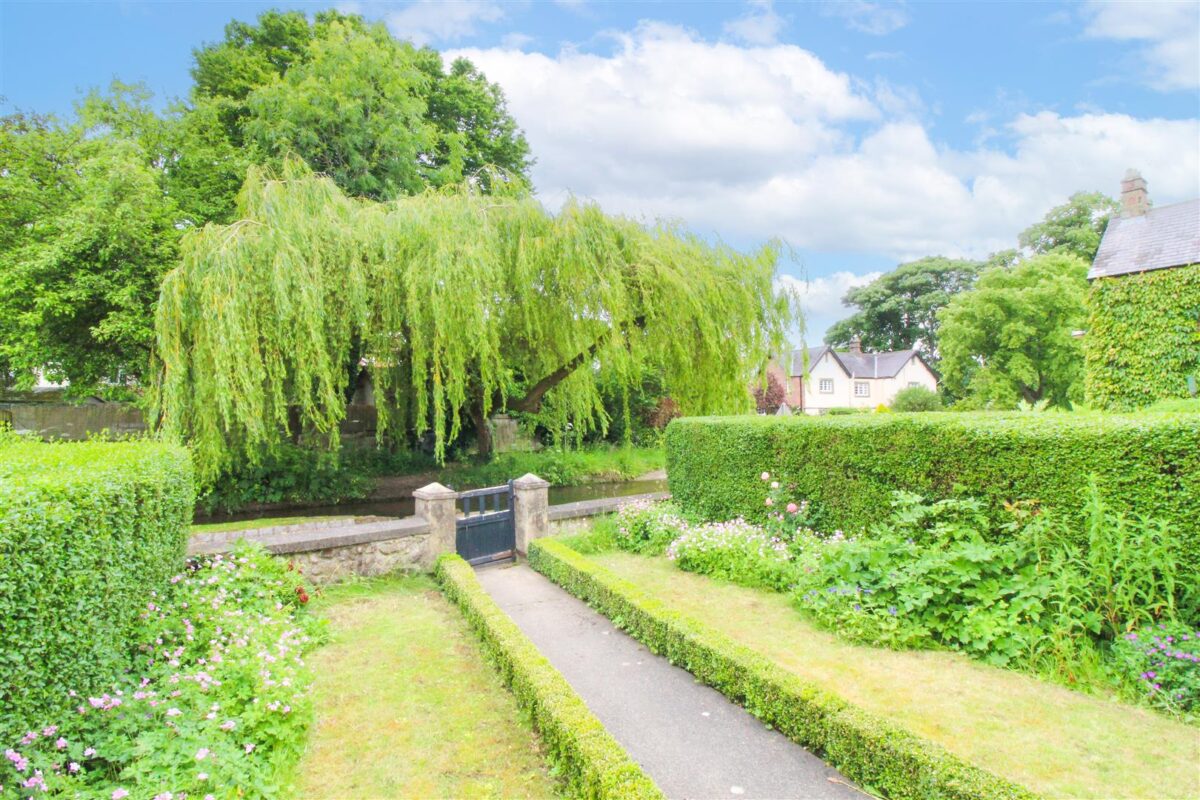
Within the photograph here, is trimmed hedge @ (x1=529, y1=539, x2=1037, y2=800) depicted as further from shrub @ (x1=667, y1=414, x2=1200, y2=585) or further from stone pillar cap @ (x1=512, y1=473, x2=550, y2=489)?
stone pillar cap @ (x1=512, y1=473, x2=550, y2=489)

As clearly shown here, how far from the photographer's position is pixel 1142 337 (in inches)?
503

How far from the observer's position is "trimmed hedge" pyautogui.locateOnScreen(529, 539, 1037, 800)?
2758mm

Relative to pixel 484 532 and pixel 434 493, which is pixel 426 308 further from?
pixel 484 532

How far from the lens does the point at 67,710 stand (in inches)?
116

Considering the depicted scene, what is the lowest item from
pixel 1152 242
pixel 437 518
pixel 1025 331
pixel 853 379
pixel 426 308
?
pixel 437 518

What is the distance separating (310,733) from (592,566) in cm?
347

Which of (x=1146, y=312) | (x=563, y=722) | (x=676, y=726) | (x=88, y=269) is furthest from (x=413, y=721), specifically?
(x=1146, y=312)

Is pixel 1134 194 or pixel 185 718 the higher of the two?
pixel 1134 194

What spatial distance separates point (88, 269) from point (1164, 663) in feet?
54.2

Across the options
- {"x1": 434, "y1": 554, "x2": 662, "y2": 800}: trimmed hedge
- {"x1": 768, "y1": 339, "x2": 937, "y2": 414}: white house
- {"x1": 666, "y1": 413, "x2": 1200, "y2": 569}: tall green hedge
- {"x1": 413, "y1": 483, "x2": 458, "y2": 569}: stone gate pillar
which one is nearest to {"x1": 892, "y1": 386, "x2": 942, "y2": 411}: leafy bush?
{"x1": 768, "y1": 339, "x2": 937, "y2": 414}: white house

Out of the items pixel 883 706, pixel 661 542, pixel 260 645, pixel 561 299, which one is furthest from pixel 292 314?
pixel 883 706

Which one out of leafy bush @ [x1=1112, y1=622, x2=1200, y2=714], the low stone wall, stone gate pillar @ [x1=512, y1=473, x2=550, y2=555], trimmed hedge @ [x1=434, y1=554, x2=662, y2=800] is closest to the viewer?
trimmed hedge @ [x1=434, y1=554, x2=662, y2=800]

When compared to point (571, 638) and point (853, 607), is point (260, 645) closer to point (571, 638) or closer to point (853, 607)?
point (571, 638)

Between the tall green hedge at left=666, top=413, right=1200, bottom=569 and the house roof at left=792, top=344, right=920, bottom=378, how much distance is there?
111ft
